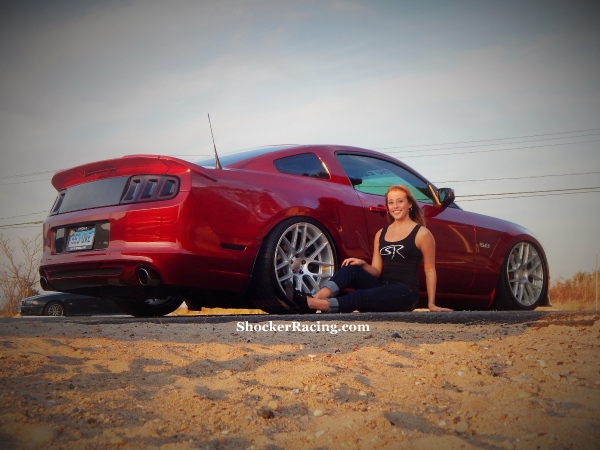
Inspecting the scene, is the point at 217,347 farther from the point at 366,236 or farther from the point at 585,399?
the point at 366,236

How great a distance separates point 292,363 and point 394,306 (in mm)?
2455

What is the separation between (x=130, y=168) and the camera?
4988mm

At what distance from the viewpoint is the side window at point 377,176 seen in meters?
6.12

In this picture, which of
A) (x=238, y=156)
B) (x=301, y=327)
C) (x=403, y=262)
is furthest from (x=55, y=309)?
(x=301, y=327)

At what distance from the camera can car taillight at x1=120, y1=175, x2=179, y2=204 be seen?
15.6 feet

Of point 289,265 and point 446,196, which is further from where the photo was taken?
point 446,196

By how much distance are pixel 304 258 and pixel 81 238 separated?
6.02ft

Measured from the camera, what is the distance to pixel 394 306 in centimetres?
541

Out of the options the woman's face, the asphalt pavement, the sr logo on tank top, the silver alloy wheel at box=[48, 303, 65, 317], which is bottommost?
the silver alloy wheel at box=[48, 303, 65, 317]

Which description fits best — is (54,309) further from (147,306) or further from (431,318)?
(431,318)

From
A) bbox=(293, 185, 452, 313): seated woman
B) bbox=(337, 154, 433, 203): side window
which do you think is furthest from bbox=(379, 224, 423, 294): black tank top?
bbox=(337, 154, 433, 203): side window

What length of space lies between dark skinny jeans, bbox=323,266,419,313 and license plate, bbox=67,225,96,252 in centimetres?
192

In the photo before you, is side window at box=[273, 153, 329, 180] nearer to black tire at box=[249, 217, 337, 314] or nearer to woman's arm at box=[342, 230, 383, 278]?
black tire at box=[249, 217, 337, 314]

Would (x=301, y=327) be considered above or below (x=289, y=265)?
below
